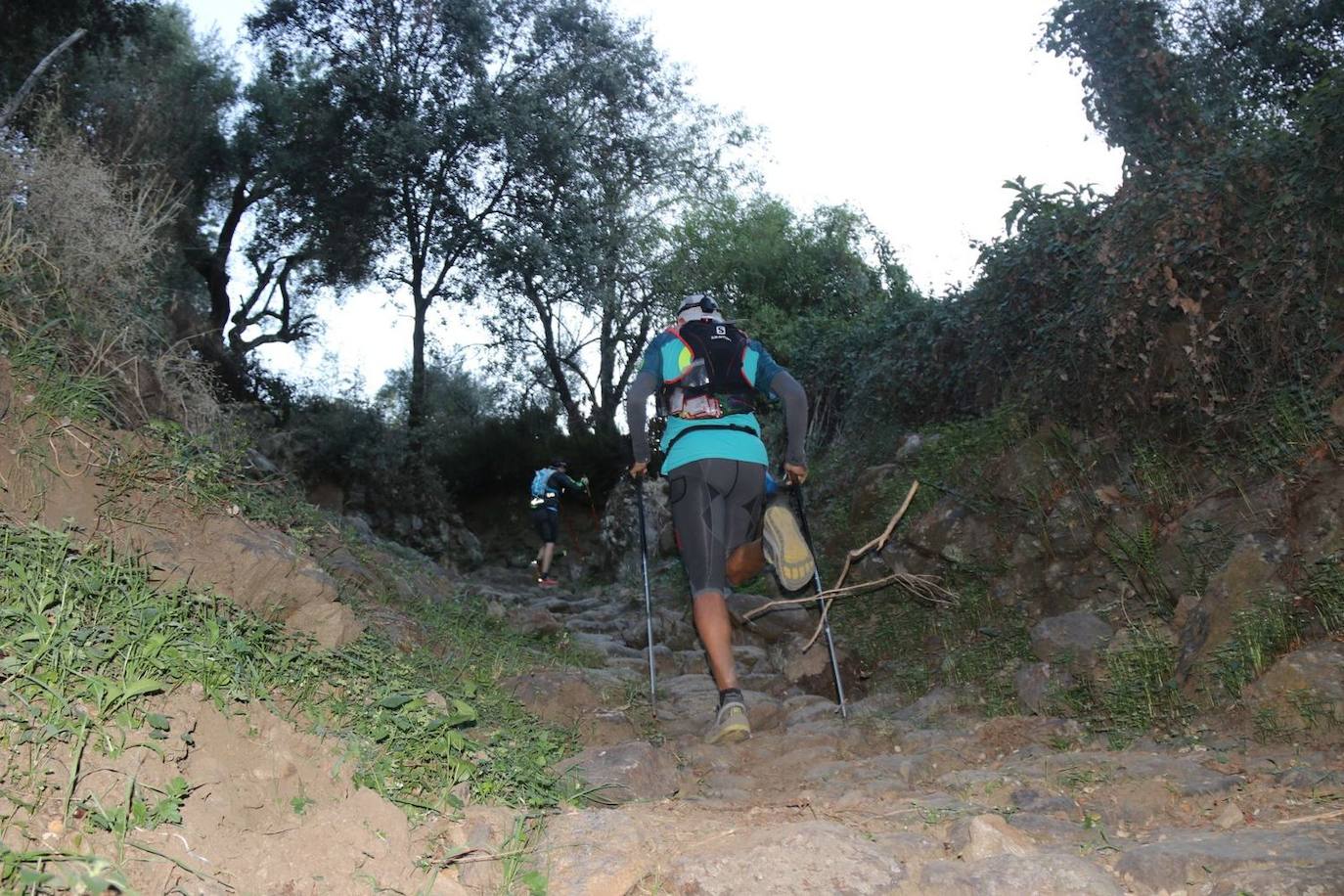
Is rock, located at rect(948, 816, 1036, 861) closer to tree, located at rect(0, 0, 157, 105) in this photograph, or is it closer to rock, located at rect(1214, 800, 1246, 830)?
rock, located at rect(1214, 800, 1246, 830)

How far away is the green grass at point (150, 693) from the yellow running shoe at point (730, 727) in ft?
3.23

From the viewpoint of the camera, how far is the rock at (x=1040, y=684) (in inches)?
214

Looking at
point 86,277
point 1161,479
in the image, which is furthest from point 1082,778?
point 86,277

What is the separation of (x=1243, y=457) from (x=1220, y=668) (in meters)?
2.16

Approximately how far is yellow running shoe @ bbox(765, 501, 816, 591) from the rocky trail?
0.85 meters

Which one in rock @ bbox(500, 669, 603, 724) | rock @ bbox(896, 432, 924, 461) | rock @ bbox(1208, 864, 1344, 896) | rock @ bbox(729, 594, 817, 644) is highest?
rock @ bbox(896, 432, 924, 461)

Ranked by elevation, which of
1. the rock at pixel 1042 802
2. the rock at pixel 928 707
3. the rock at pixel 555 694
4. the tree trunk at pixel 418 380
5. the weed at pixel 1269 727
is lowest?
the rock at pixel 1042 802

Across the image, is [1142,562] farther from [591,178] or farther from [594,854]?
[591,178]

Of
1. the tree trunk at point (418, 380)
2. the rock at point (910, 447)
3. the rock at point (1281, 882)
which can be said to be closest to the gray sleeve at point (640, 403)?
the rock at point (1281, 882)

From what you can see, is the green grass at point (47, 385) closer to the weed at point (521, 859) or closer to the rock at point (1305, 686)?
the weed at point (521, 859)

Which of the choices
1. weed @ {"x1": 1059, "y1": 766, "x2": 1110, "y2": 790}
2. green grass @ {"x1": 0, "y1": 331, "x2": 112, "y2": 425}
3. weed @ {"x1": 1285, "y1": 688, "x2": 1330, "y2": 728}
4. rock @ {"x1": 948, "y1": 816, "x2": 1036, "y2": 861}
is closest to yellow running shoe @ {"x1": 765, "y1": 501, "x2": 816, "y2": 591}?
weed @ {"x1": 1059, "y1": 766, "x2": 1110, "y2": 790}

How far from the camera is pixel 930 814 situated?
3.49 meters

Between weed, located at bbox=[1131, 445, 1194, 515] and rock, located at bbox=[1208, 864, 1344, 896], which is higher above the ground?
weed, located at bbox=[1131, 445, 1194, 515]

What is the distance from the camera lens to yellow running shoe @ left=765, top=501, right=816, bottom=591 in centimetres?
619
